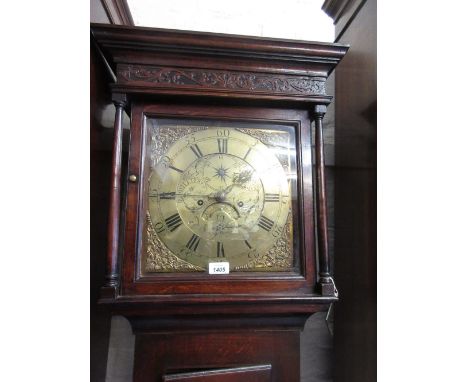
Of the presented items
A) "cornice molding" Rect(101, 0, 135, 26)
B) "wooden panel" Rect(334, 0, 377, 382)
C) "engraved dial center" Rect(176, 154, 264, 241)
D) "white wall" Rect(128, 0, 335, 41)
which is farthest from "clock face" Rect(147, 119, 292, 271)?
"white wall" Rect(128, 0, 335, 41)

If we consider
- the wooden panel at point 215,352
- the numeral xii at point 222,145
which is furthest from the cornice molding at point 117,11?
the wooden panel at point 215,352

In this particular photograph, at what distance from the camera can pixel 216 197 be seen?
69cm

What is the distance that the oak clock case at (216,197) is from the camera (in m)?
0.67

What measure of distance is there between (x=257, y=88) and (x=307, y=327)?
2.60ft

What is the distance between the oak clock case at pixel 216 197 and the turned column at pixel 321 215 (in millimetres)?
32

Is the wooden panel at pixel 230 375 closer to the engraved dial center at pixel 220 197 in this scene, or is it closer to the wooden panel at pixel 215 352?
the wooden panel at pixel 215 352

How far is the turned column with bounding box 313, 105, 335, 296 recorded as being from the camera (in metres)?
0.67

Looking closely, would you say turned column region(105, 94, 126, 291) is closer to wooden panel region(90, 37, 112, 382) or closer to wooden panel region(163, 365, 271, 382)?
wooden panel region(90, 37, 112, 382)

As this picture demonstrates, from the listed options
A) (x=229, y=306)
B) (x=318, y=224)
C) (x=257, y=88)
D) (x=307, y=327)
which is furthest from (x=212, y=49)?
(x=307, y=327)

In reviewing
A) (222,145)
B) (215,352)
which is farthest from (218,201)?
(215,352)

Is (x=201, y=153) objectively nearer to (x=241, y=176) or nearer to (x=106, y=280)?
(x=241, y=176)

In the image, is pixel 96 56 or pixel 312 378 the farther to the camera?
pixel 312 378

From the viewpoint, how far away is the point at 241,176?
71 centimetres

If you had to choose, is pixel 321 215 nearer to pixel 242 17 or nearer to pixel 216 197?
pixel 216 197
